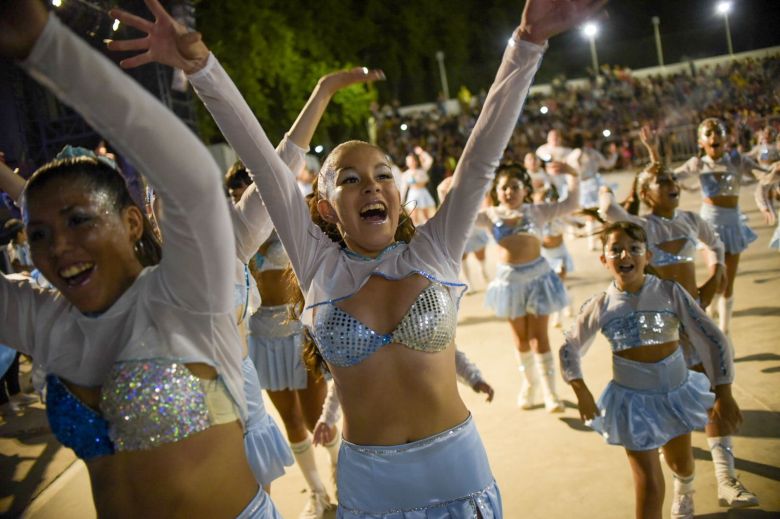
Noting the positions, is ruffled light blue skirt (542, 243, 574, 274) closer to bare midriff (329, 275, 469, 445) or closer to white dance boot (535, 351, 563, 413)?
white dance boot (535, 351, 563, 413)

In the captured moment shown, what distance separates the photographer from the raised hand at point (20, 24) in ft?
3.71

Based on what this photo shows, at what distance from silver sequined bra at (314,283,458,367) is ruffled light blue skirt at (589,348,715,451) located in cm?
154

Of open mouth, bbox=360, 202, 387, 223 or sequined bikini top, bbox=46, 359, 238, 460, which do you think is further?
open mouth, bbox=360, 202, 387, 223

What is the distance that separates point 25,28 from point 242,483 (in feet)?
3.82

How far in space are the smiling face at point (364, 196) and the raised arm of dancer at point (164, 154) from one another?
75 centimetres

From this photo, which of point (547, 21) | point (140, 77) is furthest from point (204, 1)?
point (547, 21)

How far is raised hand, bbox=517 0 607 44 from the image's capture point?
1894 mm

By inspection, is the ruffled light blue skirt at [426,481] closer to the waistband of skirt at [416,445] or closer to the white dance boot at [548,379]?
the waistband of skirt at [416,445]

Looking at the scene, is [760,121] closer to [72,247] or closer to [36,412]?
[36,412]

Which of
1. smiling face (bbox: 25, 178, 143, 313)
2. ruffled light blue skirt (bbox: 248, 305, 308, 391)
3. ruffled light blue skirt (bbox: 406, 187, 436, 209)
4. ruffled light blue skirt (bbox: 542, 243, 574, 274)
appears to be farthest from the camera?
ruffled light blue skirt (bbox: 406, 187, 436, 209)

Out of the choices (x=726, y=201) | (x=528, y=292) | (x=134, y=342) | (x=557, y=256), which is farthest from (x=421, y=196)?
(x=134, y=342)

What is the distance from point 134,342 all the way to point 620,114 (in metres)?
26.0

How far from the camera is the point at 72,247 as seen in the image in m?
1.48

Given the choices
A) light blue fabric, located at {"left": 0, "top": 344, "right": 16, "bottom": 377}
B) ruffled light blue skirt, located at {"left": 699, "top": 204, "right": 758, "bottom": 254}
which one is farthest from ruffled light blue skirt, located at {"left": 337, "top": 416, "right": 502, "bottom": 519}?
ruffled light blue skirt, located at {"left": 699, "top": 204, "right": 758, "bottom": 254}
